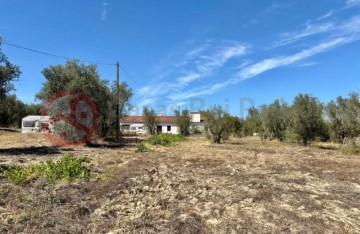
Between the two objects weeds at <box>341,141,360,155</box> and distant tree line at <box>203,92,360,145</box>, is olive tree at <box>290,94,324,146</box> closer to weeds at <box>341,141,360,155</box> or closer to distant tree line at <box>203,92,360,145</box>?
distant tree line at <box>203,92,360,145</box>

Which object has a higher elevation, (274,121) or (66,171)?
(274,121)

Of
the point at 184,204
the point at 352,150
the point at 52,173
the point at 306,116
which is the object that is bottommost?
the point at 184,204

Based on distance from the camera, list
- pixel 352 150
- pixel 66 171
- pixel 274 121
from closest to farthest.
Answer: pixel 66 171
pixel 352 150
pixel 274 121

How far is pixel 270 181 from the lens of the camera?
10.0m

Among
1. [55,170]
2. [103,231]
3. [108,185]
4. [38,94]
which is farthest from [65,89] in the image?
[103,231]

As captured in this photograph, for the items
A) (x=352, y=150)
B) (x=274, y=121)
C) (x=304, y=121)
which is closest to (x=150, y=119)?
(x=274, y=121)

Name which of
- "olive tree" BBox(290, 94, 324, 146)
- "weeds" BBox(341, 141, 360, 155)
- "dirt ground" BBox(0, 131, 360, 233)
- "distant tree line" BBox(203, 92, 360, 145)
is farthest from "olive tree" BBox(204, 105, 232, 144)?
"dirt ground" BBox(0, 131, 360, 233)

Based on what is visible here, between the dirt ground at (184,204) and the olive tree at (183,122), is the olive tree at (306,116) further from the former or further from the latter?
the olive tree at (183,122)

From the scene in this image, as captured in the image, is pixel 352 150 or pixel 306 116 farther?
pixel 306 116

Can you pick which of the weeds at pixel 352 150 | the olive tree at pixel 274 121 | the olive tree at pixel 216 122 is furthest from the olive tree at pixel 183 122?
the weeds at pixel 352 150

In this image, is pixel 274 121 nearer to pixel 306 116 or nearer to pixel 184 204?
pixel 306 116

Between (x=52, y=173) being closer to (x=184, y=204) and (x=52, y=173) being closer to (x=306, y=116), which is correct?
(x=184, y=204)

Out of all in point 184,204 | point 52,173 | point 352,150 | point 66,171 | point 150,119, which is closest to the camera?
point 184,204

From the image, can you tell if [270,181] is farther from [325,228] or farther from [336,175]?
[325,228]
